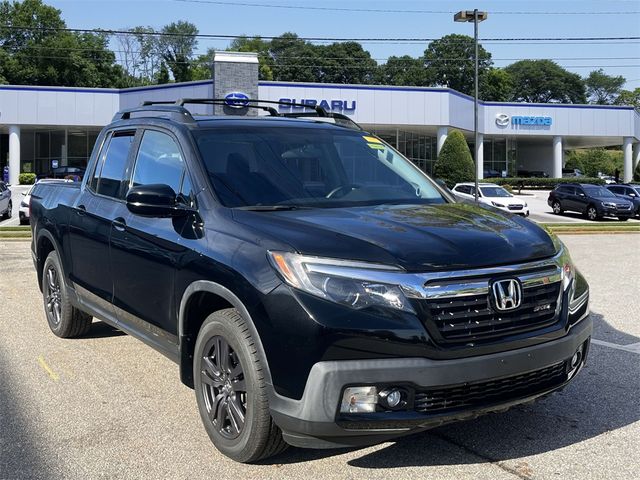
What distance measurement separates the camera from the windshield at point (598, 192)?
95.0ft

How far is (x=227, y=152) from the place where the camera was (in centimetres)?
426

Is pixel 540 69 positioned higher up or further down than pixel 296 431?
higher up

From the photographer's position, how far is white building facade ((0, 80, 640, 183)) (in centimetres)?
4347

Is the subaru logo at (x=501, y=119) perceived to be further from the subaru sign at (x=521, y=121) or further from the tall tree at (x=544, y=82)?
the tall tree at (x=544, y=82)

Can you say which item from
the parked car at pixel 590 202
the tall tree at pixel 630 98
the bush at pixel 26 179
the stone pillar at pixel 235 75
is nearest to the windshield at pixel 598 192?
the parked car at pixel 590 202

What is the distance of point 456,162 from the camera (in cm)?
4078

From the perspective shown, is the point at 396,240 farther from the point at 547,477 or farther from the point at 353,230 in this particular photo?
the point at 547,477

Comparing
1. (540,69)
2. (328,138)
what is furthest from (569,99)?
(328,138)

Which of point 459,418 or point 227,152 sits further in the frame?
point 227,152

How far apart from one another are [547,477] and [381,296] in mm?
1347

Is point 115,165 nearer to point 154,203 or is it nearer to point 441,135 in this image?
point 154,203

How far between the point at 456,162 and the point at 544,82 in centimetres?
9175

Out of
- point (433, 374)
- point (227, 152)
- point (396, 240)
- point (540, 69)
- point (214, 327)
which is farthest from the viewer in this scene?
point (540, 69)

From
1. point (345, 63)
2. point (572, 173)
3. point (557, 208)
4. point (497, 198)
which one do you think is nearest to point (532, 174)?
point (572, 173)
